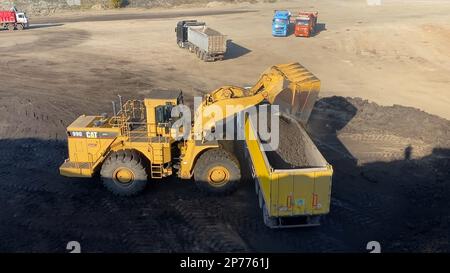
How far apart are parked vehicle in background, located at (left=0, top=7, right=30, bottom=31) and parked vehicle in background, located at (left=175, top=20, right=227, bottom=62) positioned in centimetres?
1883

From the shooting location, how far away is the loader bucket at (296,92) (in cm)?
1491

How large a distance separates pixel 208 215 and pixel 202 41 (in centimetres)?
2234

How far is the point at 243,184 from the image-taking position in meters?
14.2

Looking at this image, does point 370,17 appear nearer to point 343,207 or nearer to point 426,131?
point 426,131

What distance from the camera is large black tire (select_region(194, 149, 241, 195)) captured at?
43.2 feet

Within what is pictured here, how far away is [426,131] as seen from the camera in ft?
61.6

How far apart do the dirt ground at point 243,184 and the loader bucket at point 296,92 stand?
2347mm

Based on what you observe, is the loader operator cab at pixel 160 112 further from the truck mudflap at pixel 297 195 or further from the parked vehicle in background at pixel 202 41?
the parked vehicle in background at pixel 202 41

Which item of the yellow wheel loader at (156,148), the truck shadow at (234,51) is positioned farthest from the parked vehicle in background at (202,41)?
the yellow wheel loader at (156,148)

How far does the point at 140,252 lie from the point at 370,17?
48.2 metres

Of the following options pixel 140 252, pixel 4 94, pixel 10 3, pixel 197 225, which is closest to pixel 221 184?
pixel 197 225

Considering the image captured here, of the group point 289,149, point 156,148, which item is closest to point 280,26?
point 289,149

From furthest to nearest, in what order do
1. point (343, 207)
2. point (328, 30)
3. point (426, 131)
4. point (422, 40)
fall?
point (328, 30), point (422, 40), point (426, 131), point (343, 207)

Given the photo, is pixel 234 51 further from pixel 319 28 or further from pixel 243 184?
pixel 243 184
